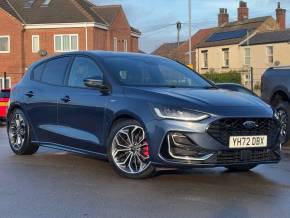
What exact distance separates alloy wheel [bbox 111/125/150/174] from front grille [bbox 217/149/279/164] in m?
0.85

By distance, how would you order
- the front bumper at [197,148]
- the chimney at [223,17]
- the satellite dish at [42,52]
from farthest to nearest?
the chimney at [223,17]
the satellite dish at [42,52]
the front bumper at [197,148]

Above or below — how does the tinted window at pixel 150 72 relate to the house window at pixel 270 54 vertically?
below

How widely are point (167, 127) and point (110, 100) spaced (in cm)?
107

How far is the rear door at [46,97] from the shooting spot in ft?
28.8

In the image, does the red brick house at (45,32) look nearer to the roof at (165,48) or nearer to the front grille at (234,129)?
the roof at (165,48)

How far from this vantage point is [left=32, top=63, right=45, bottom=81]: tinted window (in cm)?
953

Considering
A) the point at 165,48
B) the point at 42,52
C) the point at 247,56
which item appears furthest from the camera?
the point at 165,48

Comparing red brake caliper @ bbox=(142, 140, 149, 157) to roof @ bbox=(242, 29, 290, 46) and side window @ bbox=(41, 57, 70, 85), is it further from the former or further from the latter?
roof @ bbox=(242, 29, 290, 46)

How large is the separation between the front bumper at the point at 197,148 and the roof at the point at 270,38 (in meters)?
44.8

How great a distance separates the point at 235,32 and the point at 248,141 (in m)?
52.4

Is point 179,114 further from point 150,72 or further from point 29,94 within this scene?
point 29,94

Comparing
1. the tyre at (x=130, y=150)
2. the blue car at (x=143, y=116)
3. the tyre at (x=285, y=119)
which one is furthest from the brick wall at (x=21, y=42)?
the tyre at (x=130, y=150)

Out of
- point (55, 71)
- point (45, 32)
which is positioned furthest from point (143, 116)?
point (45, 32)

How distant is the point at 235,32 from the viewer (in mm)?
58438
